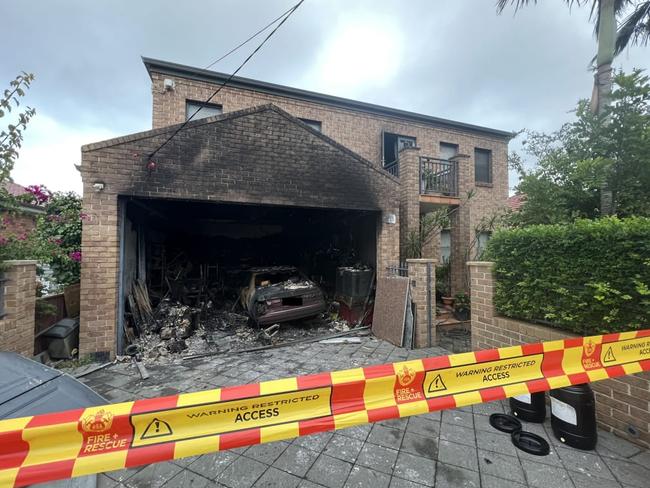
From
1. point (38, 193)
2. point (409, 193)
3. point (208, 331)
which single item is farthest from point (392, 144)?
point (38, 193)

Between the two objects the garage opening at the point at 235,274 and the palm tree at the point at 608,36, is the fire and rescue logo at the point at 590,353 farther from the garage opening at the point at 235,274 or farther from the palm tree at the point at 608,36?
the garage opening at the point at 235,274

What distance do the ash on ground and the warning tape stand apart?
3.68m

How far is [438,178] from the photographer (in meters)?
8.79

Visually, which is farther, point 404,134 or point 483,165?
point 483,165

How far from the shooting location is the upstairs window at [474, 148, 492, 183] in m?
11.4

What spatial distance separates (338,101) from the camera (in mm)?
9609

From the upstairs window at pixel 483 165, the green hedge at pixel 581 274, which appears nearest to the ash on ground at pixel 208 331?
the green hedge at pixel 581 274

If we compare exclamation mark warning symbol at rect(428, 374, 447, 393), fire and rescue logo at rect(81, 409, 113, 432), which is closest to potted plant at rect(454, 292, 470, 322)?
exclamation mark warning symbol at rect(428, 374, 447, 393)

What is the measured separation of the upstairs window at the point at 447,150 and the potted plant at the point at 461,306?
5.91 m

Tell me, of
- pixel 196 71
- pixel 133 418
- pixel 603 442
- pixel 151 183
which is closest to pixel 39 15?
pixel 151 183

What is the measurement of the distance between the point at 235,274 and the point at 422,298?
6582 mm

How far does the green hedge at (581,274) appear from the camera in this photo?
2508 mm

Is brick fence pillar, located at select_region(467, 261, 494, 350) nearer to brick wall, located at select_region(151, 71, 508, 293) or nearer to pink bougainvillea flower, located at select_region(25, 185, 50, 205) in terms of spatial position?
brick wall, located at select_region(151, 71, 508, 293)

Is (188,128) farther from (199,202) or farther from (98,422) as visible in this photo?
(98,422)
